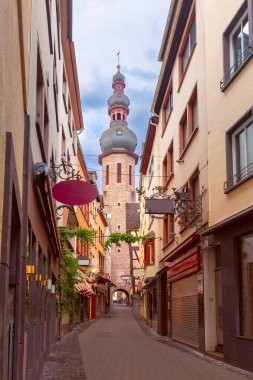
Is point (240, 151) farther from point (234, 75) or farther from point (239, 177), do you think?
point (234, 75)

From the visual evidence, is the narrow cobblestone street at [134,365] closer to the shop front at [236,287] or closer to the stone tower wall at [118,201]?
the shop front at [236,287]

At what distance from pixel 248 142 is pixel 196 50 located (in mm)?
6251

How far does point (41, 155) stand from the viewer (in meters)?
11.2

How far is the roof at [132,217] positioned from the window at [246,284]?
208ft

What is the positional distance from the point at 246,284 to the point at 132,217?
Result: 7008 centimetres

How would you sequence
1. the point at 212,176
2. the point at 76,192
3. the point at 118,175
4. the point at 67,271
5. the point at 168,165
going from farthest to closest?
the point at 118,175 < the point at 168,165 < the point at 67,271 < the point at 212,176 < the point at 76,192

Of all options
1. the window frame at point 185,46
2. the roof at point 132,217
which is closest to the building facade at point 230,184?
the window frame at point 185,46

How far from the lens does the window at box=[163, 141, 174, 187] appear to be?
80.0 ft

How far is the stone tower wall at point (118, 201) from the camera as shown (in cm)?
8669

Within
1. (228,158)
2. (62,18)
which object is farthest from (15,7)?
(62,18)

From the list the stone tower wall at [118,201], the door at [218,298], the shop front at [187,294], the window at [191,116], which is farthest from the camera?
the stone tower wall at [118,201]

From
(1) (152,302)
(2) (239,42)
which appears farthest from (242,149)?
(1) (152,302)

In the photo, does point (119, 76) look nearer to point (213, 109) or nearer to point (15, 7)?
point (213, 109)

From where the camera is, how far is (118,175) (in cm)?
9038
